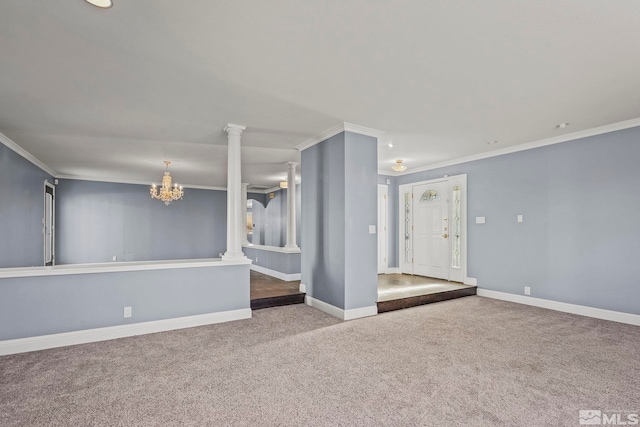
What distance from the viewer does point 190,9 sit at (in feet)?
6.84

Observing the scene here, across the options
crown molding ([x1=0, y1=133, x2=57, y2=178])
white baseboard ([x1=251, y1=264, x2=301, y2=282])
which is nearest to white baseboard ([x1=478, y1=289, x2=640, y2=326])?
white baseboard ([x1=251, y1=264, x2=301, y2=282])

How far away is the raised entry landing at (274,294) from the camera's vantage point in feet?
16.3

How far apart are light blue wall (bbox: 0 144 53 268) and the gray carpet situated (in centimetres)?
274

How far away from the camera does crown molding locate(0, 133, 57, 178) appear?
4.79 m

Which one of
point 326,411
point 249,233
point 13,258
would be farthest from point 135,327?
point 249,233

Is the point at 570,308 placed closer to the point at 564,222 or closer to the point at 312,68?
the point at 564,222

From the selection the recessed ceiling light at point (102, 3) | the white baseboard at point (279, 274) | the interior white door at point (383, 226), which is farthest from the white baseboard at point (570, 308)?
the recessed ceiling light at point (102, 3)

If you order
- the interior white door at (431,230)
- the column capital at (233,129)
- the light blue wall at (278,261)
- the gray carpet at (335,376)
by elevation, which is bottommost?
the gray carpet at (335,376)

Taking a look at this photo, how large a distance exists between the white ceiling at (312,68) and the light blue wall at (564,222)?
54 cm

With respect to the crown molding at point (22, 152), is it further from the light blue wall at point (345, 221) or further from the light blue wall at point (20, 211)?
the light blue wall at point (345, 221)

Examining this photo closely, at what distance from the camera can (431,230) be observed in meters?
6.98

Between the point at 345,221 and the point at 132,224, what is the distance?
7272mm

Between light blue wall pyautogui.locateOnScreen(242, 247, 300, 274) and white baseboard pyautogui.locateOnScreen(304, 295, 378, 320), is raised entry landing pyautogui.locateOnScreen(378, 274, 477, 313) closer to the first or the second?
white baseboard pyautogui.locateOnScreen(304, 295, 378, 320)

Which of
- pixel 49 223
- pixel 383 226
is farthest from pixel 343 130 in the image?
pixel 49 223
